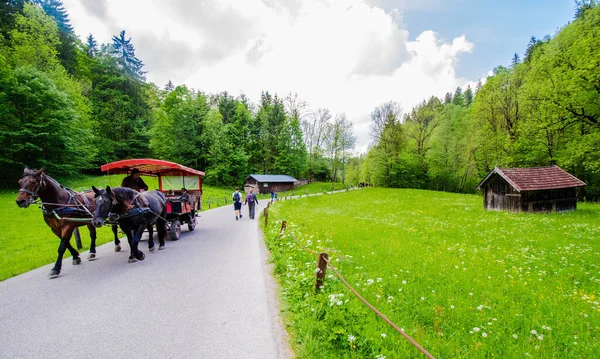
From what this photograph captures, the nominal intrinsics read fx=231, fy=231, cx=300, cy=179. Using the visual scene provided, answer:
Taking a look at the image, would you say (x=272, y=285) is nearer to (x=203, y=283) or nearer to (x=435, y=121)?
(x=203, y=283)

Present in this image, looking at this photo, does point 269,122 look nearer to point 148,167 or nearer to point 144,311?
point 148,167

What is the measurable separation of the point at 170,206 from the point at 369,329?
9.85m

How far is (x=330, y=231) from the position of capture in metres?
11.9

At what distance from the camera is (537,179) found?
20328 millimetres

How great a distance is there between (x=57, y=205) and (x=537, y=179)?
31.1 metres

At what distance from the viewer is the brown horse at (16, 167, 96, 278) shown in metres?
6.21

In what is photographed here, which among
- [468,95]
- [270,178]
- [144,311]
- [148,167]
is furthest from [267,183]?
[468,95]

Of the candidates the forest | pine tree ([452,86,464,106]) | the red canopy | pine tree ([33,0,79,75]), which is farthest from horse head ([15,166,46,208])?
pine tree ([452,86,464,106])

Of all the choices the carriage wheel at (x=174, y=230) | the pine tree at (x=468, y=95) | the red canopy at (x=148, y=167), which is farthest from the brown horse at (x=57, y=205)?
the pine tree at (x=468, y=95)

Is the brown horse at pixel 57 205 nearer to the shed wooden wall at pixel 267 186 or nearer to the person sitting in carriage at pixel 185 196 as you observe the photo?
the person sitting in carriage at pixel 185 196

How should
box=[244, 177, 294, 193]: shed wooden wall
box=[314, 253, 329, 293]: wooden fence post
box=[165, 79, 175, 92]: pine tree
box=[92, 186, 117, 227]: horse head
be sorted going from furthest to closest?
box=[165, 79, 175, 92]: pine tree → box=[244, 177, 294, 193]: shed wooden wall → box=[92, 186, 117, 227]: horse head → box=[314, 253, 329, 293]: wooden fence post

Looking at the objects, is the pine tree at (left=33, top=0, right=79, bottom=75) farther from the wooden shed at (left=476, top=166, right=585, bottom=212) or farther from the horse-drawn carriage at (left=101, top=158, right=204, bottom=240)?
the wooden shed at (left=476, top=166, right=585, bottom=212)

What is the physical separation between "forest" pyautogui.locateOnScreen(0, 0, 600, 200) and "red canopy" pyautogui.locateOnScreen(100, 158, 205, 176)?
79.6 ft

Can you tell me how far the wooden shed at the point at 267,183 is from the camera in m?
50.4
